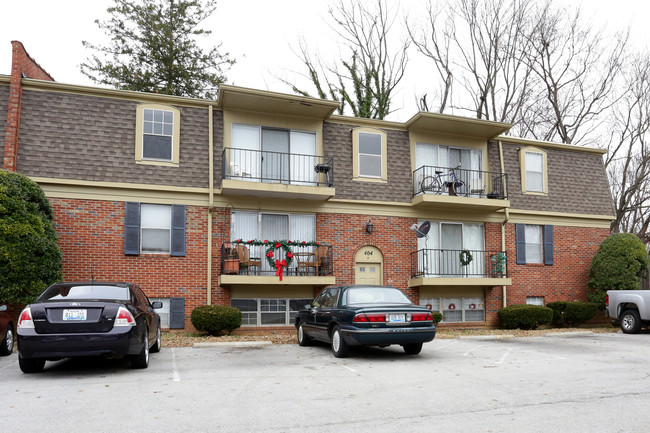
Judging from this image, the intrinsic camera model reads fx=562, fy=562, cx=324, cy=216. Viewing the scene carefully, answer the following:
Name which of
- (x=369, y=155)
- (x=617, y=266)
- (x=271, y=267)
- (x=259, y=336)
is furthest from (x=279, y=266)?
(x=617, y=266)

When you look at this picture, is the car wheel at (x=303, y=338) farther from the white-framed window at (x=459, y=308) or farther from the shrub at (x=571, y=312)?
the shrub at (x=571, y=312)

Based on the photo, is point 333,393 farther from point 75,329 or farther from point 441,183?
point 441,183

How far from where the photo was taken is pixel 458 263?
1844cm

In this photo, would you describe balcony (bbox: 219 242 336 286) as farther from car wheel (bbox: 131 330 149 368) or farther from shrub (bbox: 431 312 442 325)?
car wheel (bbox: 131 330 149 368)

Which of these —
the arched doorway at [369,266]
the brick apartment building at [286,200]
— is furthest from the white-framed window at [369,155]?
the arched doorway at [369,266]

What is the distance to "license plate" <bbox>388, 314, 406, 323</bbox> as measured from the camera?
9.95 meters

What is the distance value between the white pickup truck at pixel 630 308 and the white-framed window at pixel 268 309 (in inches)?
360

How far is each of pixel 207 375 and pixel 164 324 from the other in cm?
746

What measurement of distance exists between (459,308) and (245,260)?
732 cm

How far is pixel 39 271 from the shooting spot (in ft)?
40.3

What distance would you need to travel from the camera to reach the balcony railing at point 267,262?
15627 mm

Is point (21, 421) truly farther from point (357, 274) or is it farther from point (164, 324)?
point (357, 274)

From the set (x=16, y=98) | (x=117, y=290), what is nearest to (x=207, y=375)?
(x=117, y=290)

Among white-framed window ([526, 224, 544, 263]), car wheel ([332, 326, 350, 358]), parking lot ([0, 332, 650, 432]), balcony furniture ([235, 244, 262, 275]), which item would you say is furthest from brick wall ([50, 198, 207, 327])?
white-framed window ([526, 224, 544, 263])
